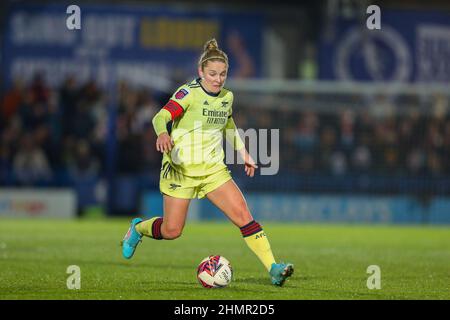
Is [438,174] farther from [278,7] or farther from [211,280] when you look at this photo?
[211,280]

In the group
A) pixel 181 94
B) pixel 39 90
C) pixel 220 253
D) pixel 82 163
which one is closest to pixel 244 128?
pixel 82 163

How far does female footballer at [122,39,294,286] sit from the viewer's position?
950cm

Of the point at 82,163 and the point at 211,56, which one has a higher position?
the point at 211,56

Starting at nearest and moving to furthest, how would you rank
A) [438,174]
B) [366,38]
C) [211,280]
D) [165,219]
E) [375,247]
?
1. [211,280]
2. [165,219]
3. [375,247]
4. [438,174]
5. [366,38]

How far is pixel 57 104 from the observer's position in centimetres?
2489

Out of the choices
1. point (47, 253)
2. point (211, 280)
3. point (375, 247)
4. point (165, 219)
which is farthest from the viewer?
point (375, 247)

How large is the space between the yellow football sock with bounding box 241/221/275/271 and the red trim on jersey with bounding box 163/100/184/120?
1.23 meters

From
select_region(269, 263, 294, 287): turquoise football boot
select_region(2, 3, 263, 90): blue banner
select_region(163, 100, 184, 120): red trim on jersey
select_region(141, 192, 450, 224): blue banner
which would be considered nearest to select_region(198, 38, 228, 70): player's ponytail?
select_region(163, 100, 184, 120): red trim on jersey

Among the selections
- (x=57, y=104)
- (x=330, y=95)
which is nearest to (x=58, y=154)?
(x=57, y=104)

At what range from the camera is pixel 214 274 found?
30.2 feet

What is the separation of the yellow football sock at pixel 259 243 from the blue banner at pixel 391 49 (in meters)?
17.8

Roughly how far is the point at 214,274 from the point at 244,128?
14429 mm

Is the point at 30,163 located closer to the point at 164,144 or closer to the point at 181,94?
the point at 181,94

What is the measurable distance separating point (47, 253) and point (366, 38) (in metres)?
15.5
